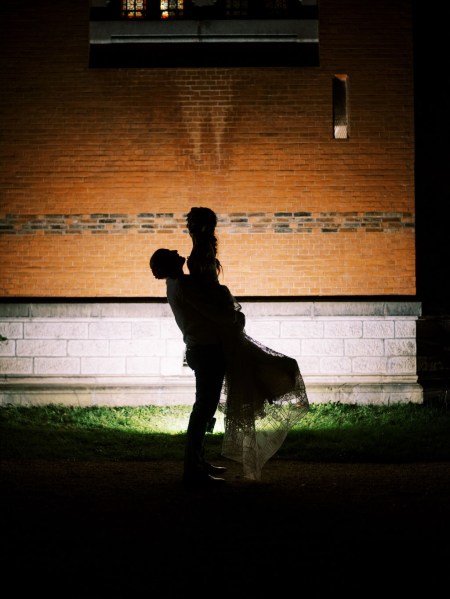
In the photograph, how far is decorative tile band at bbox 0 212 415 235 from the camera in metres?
9.24

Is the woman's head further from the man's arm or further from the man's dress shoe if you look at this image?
the man's dress shoe

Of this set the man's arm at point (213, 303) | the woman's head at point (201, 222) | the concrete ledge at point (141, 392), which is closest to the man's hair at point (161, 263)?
the man's arm at point (213, 303)

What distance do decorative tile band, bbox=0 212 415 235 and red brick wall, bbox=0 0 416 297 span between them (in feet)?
0.05

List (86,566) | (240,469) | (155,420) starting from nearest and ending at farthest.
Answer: (86,566)
(240,469)
(155,420)

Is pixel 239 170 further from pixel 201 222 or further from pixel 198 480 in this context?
pixel 198 480

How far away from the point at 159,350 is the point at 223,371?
13.7 feet

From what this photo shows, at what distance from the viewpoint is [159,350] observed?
357 inches

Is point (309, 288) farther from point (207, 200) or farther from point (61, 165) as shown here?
point (61, 165)

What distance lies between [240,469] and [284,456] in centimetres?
65

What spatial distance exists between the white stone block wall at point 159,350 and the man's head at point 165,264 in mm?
4043

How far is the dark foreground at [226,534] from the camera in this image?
120 inches

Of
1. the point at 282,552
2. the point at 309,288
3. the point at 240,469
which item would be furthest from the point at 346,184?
the point at 282,552

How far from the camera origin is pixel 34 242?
9312 mm

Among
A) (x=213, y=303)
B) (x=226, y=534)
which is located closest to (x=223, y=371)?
(x=213, y=303)
